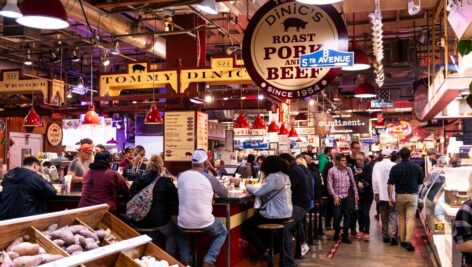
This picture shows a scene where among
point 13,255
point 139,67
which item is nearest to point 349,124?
point 139,67

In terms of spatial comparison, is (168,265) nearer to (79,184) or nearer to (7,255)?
(7,255)

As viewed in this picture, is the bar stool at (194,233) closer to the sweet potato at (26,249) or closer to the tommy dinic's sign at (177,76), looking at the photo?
the sweet potato at (26,249)

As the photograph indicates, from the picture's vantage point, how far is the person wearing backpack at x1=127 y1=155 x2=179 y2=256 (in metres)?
6.50

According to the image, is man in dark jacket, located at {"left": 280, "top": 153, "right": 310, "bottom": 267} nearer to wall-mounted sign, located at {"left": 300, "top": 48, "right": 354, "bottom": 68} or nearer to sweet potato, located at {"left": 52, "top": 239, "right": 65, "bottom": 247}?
wall-mounted sign, located at {"left": 300, "top": 48, "right": 354, "bottom": 68}

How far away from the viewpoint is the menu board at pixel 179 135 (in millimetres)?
11156

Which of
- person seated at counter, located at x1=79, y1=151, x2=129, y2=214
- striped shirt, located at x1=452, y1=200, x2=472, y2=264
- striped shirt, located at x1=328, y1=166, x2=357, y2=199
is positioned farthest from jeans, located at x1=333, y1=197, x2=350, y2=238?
striped shirt, located at x1=452, y1=200, x2=472, y2=264

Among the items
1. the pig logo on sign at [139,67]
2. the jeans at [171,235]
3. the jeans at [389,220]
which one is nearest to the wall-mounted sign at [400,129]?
the jeans at [389,220]

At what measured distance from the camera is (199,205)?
6375 mm

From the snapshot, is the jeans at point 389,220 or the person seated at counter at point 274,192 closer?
the person seated at counter at point 274,192

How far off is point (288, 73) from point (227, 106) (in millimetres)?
8701

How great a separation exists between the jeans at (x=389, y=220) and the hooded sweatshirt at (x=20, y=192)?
6.41 metres

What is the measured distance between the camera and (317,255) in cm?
888

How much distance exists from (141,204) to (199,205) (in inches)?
29.6

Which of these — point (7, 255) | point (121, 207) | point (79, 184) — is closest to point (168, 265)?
point (7, 255)
